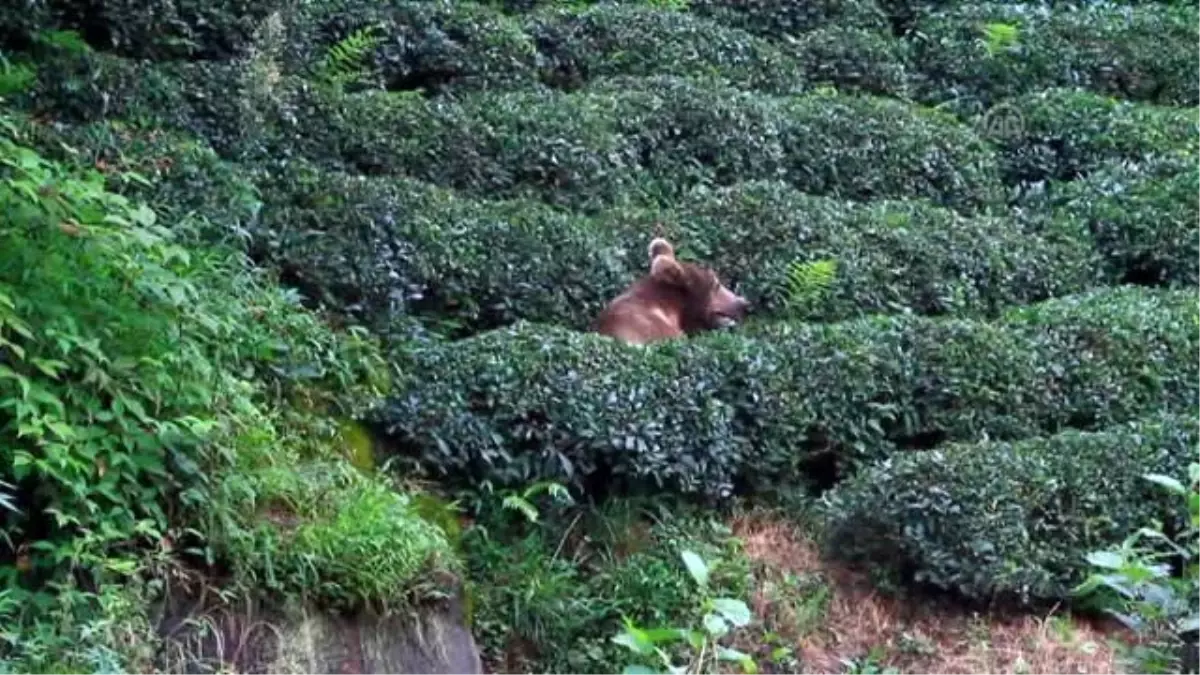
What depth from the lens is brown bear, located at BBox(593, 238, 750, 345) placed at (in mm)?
10273

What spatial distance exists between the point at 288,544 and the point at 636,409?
2.16 metres

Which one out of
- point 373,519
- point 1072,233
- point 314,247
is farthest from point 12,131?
point 1072,233

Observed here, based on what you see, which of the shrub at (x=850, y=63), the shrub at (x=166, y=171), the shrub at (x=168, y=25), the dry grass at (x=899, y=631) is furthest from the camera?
the shrub at (x=850, y=63)

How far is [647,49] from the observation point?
14047 mm

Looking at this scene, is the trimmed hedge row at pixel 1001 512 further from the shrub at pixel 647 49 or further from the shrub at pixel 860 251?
the shrub at pixel 647 49

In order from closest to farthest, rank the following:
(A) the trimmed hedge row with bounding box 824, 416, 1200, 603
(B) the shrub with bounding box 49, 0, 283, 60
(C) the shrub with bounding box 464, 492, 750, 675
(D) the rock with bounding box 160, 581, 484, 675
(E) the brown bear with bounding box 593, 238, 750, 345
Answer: (D) the rock with bounding box 160, 581, 484, 675, (C) the shrub with bounding box 464, 492, 750, 675, (A) the trimmed hedge row with bounding box 824, 416, 1200, 603, (E) the brown bear with bounding box 593, 238, 750, 345, (B) the shrub with bounding box 49, 0, 283, 60

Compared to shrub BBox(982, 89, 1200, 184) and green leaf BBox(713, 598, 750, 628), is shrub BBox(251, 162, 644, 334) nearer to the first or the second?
shrub BBox(982, 89, 1200, 184)

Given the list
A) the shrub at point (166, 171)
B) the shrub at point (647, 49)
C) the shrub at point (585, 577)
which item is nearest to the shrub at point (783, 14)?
the shrub at point (647, 49)

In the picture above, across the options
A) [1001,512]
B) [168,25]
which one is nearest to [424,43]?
[168,25]

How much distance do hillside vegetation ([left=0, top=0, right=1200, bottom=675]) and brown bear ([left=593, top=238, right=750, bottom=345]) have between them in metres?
0.30

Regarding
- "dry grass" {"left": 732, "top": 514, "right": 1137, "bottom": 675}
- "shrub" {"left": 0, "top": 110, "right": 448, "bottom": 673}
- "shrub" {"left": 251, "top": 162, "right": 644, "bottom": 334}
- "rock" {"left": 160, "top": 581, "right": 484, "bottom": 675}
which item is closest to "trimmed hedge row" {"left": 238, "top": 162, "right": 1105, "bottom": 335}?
"shrub" {"left": 251, "top": 162, "right": 644, "bottom": 334}

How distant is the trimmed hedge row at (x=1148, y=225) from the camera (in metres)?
12.5

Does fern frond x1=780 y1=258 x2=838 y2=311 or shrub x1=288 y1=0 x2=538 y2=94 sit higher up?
shrub x1=288 y1=0 x2=538 y2=94

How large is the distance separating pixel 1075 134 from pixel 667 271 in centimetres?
470
